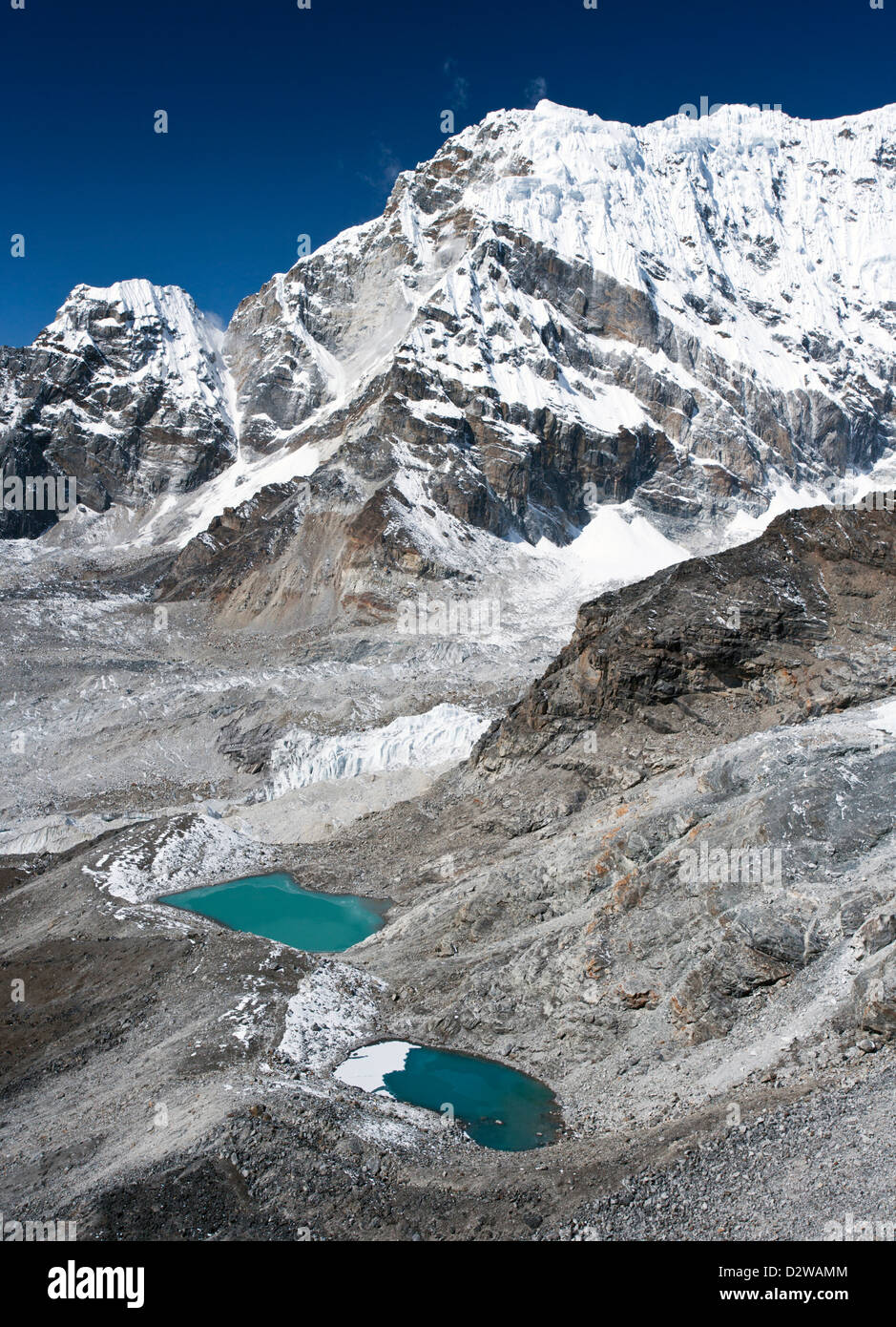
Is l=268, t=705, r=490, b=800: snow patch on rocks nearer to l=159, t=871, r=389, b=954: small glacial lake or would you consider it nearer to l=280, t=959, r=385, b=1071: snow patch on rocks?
l=159, t=871, r=389, b=954: small glacial lake

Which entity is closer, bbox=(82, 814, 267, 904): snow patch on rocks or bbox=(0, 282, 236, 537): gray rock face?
bbox=(82, 814, 267, 904): snow patch on rocks

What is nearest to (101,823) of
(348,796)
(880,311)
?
(348,796)

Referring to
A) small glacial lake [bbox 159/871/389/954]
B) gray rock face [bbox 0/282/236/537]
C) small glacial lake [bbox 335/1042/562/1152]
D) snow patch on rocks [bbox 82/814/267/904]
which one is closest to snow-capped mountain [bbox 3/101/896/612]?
gray rock face [bbox 0/282/236/537]

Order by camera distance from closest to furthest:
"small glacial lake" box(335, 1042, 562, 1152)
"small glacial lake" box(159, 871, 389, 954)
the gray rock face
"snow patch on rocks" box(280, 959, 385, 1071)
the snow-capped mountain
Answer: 1. "small glacial lake" box(335, 1042, 562, 1152)
2. "snow patch on rocks" box(280, 959, 385, 1071)
3. "small glacial lake" box(159, 871, 389, 954)
4. the snow-capped mountain
5. the gray rock face

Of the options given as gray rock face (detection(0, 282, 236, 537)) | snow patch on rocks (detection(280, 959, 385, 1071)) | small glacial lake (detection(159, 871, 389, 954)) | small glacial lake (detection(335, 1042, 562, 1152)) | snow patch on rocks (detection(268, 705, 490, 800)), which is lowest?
small glacial lake (detection(159, 871, 389, 954))

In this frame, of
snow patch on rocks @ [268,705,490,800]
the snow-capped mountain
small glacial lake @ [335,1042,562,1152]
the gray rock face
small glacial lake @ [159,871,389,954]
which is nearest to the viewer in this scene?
small glacial lake @ [335,1042,562,1152]
